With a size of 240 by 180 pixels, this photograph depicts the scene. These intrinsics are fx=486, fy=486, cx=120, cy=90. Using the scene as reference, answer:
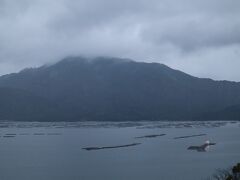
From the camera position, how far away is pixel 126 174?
1953 inches

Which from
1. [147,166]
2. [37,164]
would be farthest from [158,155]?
[37,164]

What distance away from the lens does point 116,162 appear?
60031 mm

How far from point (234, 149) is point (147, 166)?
2432 centimetres

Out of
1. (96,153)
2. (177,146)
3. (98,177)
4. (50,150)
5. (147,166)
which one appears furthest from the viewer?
(177,146)

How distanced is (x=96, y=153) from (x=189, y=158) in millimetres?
14757

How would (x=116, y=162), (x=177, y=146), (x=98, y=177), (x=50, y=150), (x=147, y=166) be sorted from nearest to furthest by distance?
(x=98, y=177)
(x=147, y=166)
(x=116, y=162)
(x=50, y=150)
(x=177, y=146)

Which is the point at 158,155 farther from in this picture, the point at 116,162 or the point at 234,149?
the point at 234,149

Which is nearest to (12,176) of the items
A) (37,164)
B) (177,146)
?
(37,164)

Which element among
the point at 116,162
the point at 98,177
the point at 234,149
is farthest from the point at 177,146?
the point at 98,177

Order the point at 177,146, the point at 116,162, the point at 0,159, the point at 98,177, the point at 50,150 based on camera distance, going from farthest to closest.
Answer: the point at 177,146 < the point at 50,150 < the point at 0,159 < the point at 116,162 < the point at 98,177

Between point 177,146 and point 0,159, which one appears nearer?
point 0,159

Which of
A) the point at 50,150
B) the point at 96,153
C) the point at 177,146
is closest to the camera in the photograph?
Result: the point at 96,153

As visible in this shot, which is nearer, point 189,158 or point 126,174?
point 126,174

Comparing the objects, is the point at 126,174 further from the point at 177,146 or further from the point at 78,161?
the point at 177,146
